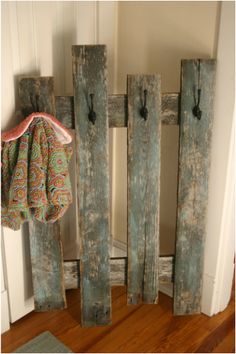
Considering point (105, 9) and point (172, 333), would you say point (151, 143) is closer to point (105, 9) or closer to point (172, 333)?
point (105, 9)

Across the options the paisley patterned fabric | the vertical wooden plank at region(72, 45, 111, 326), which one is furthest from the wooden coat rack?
the paisley patterned fabric

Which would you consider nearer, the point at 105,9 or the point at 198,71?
the point at 198,71

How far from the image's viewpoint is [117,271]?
1805mm

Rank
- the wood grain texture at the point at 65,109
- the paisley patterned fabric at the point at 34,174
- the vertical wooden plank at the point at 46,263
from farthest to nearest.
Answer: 1. the vertical wooden plank at the point at 46,263
2. the wood grain texture at the point at 65,109
3. the paisley patterned fabric at the point at 34,174

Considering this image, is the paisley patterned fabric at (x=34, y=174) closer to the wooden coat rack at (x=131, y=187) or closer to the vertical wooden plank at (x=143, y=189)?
the wooden coat rack at (x=131, y=187)

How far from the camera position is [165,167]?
6.24ft

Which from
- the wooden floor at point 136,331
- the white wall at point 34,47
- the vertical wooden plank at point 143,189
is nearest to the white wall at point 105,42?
the white wall at point 34,47

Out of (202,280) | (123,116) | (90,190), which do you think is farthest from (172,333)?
(123,116)

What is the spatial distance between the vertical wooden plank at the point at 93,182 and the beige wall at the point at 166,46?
354 millimetres

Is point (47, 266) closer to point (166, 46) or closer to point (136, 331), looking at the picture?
point (136, 331)

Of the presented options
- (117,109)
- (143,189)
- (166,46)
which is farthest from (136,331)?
(166,46)

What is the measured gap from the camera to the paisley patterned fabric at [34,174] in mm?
1467

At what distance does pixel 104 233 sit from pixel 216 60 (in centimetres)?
84

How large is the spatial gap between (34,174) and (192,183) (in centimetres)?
66
